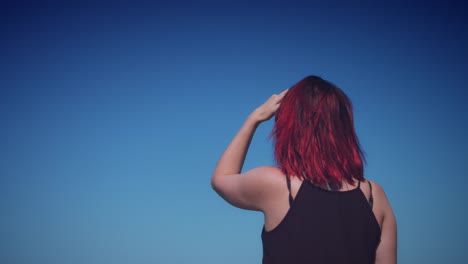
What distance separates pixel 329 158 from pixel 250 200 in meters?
0.73

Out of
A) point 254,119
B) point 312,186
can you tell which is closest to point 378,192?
point 312,186

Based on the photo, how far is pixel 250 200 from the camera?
325 centimetres

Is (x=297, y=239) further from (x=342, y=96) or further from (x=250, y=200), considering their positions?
(x=342, y=96)

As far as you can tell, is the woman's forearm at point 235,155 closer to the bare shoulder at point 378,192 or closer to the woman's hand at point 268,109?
the woman's hand at point 268,109

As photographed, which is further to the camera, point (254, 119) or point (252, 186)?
point (254, 119)

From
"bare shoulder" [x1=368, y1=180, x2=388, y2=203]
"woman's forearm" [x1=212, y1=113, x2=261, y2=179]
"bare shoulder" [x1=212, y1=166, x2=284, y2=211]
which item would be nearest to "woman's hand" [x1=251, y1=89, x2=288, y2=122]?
"woman's forearm" [x1=212, y1=113, x2=261, y2=179]

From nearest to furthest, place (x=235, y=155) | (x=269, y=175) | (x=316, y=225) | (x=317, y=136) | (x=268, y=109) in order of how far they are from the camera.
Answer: (x=316, y=225), (x=269, y=175), (x=317, y=136), (x=235, y=155), (x=268, y=109)

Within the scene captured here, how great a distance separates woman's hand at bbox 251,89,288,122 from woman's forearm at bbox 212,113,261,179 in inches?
5.9

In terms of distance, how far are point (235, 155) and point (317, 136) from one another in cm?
71

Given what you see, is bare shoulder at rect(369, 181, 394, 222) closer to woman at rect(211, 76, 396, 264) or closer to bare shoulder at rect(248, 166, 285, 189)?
woman at rect(211, 76, 396, 264)

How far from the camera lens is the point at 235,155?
135 inches

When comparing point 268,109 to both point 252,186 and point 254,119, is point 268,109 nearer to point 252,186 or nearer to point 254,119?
point 254,119

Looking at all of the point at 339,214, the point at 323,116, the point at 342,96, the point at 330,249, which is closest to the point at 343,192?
the point at 339,214

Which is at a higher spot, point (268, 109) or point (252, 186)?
point (268, 109)
